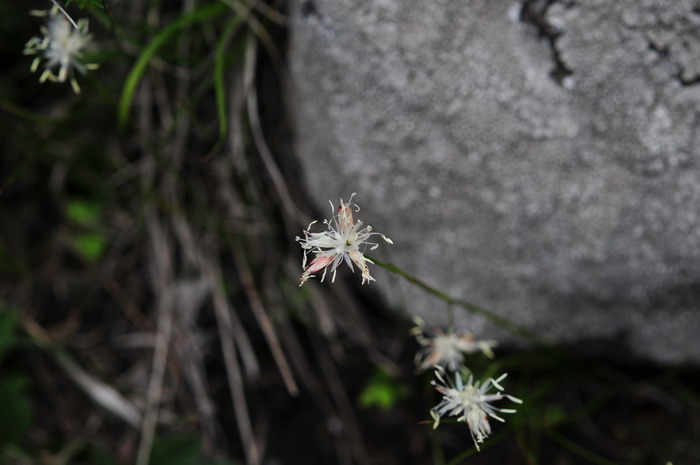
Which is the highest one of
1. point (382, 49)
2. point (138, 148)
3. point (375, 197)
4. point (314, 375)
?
point (138, 148)

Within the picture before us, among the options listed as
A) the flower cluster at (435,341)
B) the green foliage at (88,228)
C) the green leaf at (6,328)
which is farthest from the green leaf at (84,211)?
the flower cluster at (435,341)

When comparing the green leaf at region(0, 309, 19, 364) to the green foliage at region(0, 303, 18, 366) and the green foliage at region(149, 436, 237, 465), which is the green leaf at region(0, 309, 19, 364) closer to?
the green foliage at region(0, 303, 18, 366)

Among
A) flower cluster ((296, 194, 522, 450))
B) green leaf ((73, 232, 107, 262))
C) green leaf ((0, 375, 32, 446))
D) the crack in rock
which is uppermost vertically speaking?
the crack in rock

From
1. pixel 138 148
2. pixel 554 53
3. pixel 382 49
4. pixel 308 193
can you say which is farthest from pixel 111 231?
pixel 554 53

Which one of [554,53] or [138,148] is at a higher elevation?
[138,148]

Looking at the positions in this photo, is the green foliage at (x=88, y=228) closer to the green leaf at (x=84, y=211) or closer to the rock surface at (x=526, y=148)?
the green leaf at (x=84, y=211)

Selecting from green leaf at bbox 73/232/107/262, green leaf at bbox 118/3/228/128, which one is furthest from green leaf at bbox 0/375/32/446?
green leaf at bbox 118/3/228/128

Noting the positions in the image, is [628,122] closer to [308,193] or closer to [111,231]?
[308,193]

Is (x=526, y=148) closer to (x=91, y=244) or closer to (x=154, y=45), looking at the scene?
(x=154, y=45)
